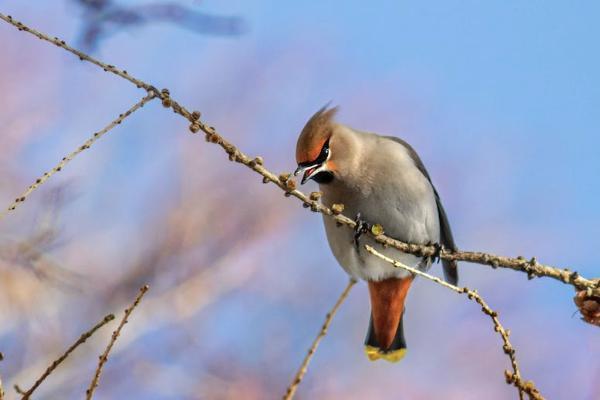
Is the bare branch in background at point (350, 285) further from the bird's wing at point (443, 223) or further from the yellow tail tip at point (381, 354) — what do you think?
the yellow tail tip at point (381, 354)

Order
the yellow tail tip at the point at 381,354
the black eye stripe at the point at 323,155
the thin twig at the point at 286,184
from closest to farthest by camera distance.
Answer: the thin twig at the point at 286,184, the black eye stripe at the point at 323,155, the yellow tail tip at the point at 381,354

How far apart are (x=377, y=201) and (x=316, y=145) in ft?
1.04

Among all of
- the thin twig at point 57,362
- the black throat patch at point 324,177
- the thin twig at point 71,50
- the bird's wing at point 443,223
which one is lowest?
the thin twig at point 57,362

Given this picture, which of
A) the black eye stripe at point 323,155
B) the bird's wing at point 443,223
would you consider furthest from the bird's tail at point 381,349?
the black eye stripe at point 323,155

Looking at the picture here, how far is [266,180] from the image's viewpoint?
1.29 metres

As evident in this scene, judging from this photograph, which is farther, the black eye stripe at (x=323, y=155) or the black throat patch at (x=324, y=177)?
the black throat patch at (x=324, y=177)

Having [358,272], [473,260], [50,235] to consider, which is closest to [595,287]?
[473,260]

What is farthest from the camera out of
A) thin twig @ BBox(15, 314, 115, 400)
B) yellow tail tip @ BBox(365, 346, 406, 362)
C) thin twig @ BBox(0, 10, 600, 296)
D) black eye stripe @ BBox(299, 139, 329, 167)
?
yellow tail tip @ BBox(365, 346, 406, 362)

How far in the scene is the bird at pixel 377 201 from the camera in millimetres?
2156

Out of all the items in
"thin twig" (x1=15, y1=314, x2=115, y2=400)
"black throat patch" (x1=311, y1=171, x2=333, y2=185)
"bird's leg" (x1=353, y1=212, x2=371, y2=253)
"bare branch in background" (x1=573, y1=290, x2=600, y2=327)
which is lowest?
"thin twig" (x1=15, y1=314, x2=115, y2=400)

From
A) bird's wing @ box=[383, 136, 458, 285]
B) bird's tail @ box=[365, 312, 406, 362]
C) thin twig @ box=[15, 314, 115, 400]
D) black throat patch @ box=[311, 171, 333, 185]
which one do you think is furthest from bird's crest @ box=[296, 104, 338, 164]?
thin twig @ box=[15, 314, 115, 400]

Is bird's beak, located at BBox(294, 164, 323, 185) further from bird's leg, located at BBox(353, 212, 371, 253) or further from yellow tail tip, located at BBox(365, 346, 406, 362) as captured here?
yellow tail tip, located at BBox(365, 346, 406, 362)

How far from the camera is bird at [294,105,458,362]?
7.07 feet

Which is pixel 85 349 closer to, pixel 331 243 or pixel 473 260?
pixel 331 243
